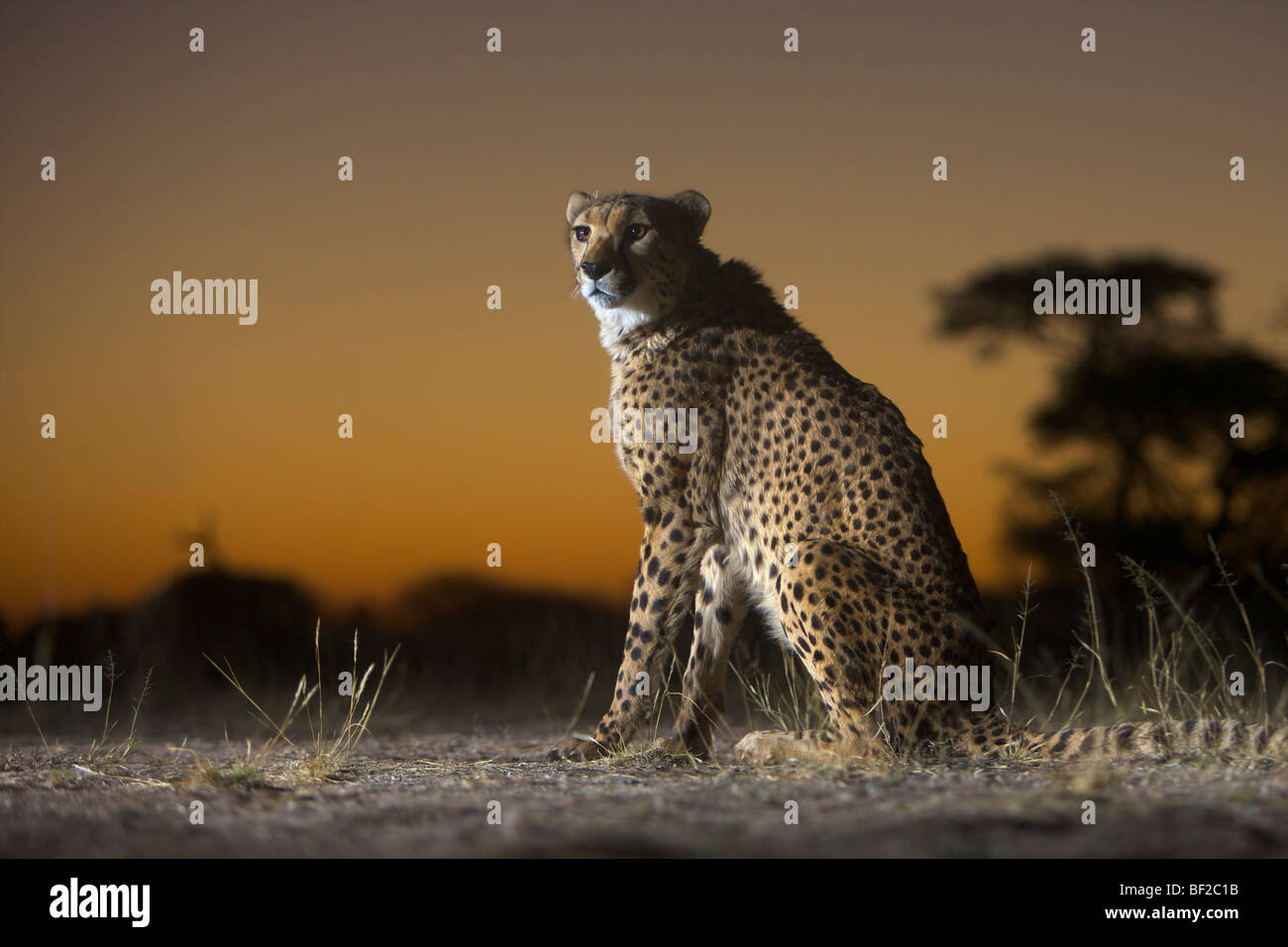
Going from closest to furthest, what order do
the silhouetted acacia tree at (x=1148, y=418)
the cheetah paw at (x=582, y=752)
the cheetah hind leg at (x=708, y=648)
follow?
the cheetah paw at (x=582, y=752), the cheetah hind leg at (x=708, y=648), the silhouetted acacia tree at (x=1148, y=418)

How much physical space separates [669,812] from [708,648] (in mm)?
1886

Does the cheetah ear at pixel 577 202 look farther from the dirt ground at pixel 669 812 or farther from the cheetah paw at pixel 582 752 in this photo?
the dirt ground at pixel 669 812

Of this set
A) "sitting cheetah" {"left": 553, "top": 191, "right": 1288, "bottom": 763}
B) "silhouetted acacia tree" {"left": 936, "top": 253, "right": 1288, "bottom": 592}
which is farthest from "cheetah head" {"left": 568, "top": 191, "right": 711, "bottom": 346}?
"silhouetted acacia tree" {"left": 936, "top": 253, "right": 1288, "bottom": 592}

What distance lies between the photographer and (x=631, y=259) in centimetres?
541

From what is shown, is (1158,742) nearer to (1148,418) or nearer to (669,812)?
(669,812)

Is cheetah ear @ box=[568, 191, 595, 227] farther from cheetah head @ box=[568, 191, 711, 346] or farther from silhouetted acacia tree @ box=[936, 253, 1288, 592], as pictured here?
silhouetted acacia tree @ box=[936, 253, 1288, 592]

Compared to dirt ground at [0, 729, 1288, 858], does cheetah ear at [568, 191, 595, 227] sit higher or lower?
higher

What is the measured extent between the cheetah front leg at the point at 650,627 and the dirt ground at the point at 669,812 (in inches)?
8.4

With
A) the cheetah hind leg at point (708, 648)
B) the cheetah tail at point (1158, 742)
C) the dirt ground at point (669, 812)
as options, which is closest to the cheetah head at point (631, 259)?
the cheetah hind leg at point (708, 648)

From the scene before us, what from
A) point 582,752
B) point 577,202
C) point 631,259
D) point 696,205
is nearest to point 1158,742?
point 582,752

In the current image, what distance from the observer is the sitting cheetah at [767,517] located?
14.6 feet

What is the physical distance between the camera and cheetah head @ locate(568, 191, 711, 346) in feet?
17.4
